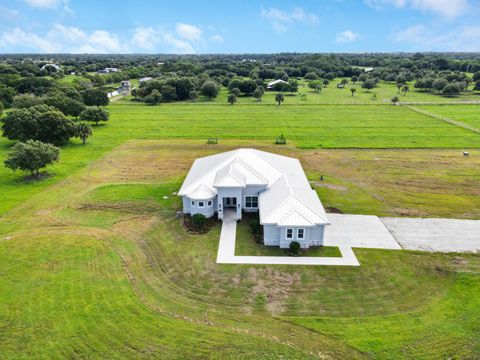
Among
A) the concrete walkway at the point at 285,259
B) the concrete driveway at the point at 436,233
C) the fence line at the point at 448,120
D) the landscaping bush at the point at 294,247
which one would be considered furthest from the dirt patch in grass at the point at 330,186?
the fence line at the point at 448,120

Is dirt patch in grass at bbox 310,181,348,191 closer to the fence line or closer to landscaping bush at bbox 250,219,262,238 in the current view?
landscaping bush at bbox 250,219,262,238

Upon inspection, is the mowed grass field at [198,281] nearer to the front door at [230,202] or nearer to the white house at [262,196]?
the white house at [262,196]

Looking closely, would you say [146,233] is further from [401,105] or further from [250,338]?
[401,105]

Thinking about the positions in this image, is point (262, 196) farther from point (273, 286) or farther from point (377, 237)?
point (377, 237)

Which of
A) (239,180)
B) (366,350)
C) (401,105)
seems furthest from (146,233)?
(401,105)

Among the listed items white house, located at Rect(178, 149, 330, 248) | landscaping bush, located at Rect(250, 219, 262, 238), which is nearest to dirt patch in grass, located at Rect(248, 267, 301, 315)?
white house, located at Rect(178, 149, 330, 248)

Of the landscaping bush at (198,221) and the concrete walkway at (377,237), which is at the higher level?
the landscaping bush at (198,221)
